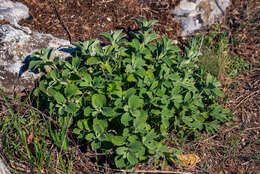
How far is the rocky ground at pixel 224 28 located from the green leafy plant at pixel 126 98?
37 centimetres

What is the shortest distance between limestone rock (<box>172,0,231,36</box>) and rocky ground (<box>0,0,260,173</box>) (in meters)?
0.11

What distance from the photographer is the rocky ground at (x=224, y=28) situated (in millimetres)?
2569

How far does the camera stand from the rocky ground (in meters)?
2.57

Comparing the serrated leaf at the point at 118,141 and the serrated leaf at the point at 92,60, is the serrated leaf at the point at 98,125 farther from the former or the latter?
the serrated leaf at the point at 92,60

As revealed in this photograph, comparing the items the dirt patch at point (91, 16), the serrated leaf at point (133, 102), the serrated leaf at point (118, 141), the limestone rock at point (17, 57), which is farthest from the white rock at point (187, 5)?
the serrated leaf at point (118, 141)

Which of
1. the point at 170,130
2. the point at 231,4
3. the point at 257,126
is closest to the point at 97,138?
the point at 170,130

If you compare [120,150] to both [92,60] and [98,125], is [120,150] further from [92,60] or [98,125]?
[92,60]

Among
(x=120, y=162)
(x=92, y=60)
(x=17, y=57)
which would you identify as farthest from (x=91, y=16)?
(x=120, y=162)

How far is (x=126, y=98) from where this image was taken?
2.12m

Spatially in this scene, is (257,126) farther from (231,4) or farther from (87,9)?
(87,9)

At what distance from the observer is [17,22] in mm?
3350

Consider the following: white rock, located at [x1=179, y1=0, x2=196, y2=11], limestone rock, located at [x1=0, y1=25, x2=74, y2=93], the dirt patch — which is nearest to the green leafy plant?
limestone rock, located at [x1=0, y1=25, x2=74, y2=93]

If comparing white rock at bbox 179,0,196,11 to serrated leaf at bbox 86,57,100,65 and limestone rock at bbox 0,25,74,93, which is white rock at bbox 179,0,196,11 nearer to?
limestone rock at bbox 0,25,74,93

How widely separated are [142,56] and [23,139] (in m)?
1.42
